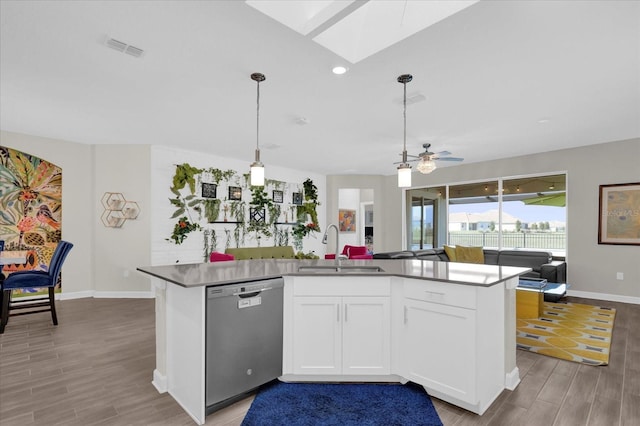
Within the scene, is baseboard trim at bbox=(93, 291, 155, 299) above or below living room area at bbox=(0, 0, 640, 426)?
below

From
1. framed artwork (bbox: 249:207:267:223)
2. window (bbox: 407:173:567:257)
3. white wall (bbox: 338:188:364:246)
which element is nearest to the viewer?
window (bbox: 407:173:567:257)

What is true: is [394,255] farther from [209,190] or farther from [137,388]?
[137,388]

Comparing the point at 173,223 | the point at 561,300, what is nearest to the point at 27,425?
the point at 173,223

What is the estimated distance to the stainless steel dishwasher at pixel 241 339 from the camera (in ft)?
6.77

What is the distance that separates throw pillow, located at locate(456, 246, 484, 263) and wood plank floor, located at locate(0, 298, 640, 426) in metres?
2.78

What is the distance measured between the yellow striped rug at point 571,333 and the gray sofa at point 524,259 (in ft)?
2.17

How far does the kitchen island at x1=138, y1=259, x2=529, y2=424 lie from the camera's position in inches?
83.5

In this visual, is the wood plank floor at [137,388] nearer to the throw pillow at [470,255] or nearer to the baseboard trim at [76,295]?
the baseboard trim at [76,295]

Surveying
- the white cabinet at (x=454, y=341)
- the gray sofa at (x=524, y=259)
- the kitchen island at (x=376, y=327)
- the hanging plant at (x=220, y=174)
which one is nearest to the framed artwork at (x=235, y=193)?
the hanging plant at (x=220, y=174)

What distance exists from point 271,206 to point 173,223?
2202mm

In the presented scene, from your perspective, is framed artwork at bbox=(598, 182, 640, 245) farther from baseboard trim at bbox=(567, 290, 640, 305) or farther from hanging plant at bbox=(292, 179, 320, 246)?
hanging plant at bbox=(292, 179, 320, 246)

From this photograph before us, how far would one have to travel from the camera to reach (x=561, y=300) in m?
5.27

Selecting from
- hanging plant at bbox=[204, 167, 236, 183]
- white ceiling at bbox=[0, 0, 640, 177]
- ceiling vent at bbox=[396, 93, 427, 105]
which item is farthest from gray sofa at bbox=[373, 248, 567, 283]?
hanging plant at bbox=[204, 167, 236, 183]

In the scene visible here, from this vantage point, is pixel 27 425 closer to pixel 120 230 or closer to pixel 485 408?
pixel 485 408
